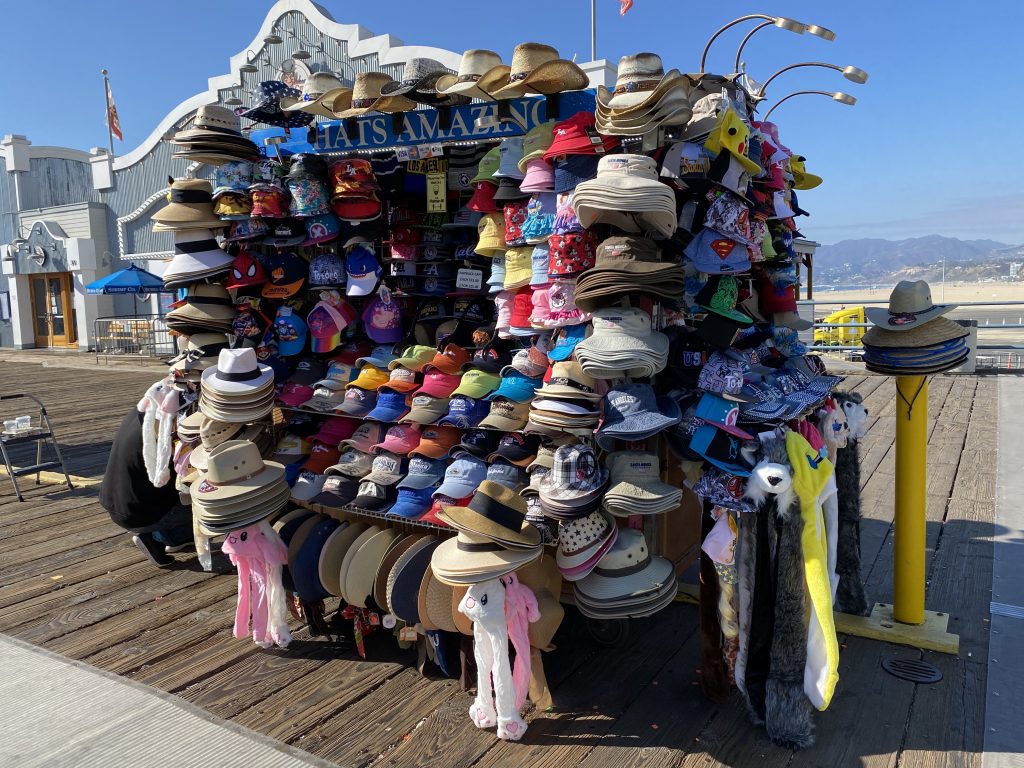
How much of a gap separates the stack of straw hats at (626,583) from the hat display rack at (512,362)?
1cm

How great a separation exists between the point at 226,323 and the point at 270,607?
6.06ft

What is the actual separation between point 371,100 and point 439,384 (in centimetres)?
161

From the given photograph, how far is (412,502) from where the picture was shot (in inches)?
154

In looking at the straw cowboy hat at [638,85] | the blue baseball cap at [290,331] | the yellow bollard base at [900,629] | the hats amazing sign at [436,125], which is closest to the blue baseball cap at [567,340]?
the straw cowboy hat at [638,85]

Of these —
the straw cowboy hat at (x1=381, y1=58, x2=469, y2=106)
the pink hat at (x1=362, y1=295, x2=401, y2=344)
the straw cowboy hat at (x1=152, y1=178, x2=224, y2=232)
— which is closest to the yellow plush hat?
the straw cowboy hat at (x1=381, y1=58, x2=469, y2=106)

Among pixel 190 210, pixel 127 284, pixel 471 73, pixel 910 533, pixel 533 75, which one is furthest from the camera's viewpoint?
pixel 127 284

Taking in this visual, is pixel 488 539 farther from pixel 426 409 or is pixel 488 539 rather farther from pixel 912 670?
pixel 912 670

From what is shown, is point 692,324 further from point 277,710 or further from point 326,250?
point 277,710

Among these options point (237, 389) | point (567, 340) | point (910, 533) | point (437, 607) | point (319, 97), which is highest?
point (319, 97)

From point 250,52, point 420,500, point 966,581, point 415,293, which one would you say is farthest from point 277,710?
point 250,52

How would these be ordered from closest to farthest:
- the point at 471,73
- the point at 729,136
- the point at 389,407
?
1. the point at 729,136
2. the point at 471,73
3. the point at 389,407

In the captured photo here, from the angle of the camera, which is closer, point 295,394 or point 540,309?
point 540,309

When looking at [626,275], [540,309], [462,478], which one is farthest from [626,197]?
[462,478]

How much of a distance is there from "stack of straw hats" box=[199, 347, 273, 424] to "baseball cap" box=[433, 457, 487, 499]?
1224 millimetres
